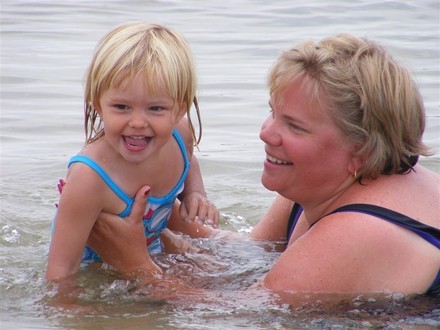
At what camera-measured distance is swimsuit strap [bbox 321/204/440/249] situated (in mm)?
4352

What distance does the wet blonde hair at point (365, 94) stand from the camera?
439 cm

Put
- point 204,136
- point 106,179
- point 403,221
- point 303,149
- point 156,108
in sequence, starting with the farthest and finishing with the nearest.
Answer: point 204,136 < point 106,179 < point 156,108 < point 303,149 < point 403,221

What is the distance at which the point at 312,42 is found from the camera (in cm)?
459

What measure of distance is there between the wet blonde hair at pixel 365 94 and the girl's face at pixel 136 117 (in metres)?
0.55

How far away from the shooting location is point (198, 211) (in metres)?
5.31

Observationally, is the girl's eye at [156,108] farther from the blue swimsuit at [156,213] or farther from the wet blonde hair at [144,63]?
the blue swimsuit at [156,213]

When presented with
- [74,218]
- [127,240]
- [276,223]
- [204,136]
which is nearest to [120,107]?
[74,218]

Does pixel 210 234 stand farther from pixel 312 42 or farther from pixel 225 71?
pixel 225 71

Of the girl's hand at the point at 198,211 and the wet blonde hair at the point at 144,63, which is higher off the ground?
the wet blonde hair at the point at 144,63

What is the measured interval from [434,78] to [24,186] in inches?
216

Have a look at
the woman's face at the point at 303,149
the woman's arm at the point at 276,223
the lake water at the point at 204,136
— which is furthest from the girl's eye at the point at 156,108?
the woman's arm at the point at 276,223

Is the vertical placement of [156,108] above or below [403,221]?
above

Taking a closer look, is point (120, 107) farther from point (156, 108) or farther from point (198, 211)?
point (198, 211)

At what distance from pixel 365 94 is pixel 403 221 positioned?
0.55 m
